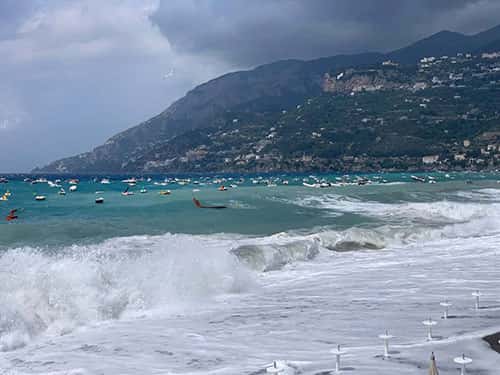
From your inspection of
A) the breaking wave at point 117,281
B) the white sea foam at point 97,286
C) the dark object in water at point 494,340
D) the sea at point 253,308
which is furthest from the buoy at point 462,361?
the white sea foam at point 97,286

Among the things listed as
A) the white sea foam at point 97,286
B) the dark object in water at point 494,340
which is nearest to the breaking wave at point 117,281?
the white sea foam at point 97,286

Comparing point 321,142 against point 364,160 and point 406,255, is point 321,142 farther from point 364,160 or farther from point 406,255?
point 406,255

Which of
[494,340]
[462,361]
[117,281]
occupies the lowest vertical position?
[494,340]

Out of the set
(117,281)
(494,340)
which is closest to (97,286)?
(117,281)

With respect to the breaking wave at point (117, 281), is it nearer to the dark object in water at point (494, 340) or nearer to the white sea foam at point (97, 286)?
the white sea foam at point (97, 286)

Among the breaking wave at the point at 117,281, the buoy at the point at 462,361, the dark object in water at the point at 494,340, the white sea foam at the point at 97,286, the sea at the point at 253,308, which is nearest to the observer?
the buoy at the point at 462,361

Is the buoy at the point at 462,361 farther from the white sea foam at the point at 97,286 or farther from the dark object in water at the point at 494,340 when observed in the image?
the white sea foam at the point at 97,286

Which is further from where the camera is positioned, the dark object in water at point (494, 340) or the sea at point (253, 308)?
the sea at point (253, 308)

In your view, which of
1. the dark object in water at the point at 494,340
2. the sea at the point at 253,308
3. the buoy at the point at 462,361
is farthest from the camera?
the sea at the point at 253,308

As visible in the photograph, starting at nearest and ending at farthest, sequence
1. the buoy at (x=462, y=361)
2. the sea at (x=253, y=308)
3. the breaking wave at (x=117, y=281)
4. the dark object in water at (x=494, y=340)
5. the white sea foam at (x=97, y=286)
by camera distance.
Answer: the buoy at (x=462, y=361) → the dark object in water at (x=494, y=340) → the sea at (x=253, y=308) → the white sea foam at (x=97, y=286) → the breaking wave at (x=117, y=281)

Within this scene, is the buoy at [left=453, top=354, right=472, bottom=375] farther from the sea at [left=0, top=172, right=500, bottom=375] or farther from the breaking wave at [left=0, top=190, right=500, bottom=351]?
the breaking wave at [left=0, top=190, right=500, bottom=351]

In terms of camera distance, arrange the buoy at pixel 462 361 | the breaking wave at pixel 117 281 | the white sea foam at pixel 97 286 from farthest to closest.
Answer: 1. the breaking wave at pixel 117 281
2. the white sea foam at pixel 97 286
3. the buoy at pixel 462 361

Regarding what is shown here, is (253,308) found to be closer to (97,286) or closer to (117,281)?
(117,281)

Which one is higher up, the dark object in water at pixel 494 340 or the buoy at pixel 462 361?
the buoy at pixel 462 361
